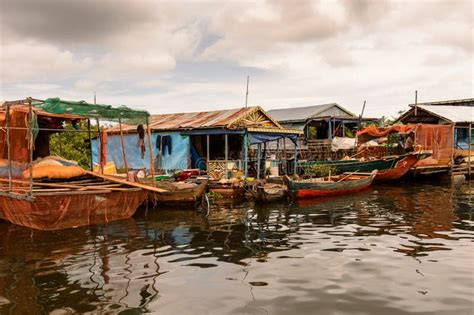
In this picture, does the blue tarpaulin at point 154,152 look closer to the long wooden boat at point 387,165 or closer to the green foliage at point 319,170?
the green foliage at point 319,170

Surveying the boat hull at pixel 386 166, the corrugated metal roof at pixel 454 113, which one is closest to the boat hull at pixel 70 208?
the boat hull at pixel 386 166

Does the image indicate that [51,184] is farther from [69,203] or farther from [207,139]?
[207,139]

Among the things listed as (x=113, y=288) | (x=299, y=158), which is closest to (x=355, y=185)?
(x=299, y=158)

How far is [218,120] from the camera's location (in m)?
19.4

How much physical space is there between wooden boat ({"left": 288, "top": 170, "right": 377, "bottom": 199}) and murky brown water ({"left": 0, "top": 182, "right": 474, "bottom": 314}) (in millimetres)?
2785

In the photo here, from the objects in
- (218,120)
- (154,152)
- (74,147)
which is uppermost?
(218,120)

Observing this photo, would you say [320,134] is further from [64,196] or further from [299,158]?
[64,196]

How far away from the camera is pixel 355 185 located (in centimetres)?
1869

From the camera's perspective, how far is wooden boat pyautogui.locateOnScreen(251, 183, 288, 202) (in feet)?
52.0

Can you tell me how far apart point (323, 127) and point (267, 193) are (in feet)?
63.5

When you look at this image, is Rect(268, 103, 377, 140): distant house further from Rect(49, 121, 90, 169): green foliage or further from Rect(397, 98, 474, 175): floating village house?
Rect(49, 121, 90, 169): green foliage

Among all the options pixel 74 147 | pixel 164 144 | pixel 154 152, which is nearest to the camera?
pixel 164 144

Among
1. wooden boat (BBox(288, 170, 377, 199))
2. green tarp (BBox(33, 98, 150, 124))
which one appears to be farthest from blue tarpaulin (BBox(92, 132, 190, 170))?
green tarp (BBox(33, 98, 150, 124))

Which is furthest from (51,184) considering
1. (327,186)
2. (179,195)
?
(327,186)
